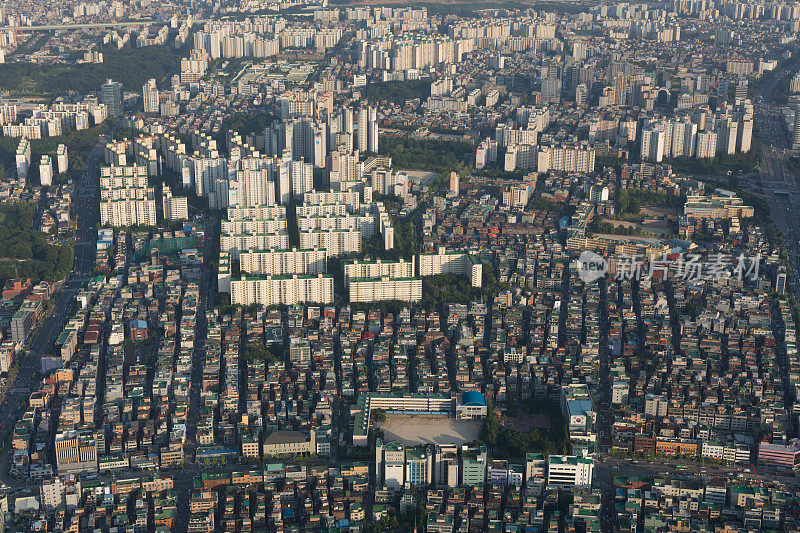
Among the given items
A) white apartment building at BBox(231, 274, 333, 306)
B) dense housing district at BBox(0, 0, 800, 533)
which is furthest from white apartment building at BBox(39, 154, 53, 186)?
white apartment building at BBox(231, 274, 333, 306)

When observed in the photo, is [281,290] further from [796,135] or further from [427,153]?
[796,135]

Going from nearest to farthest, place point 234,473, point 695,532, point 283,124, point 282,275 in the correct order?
point 695,532 → point 234,473 → point 282,275 → point 283,124

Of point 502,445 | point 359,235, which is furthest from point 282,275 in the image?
point 502,445

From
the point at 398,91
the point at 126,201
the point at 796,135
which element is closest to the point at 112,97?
the point at 398,91

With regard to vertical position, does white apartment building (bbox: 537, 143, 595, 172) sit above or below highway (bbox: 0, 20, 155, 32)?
below

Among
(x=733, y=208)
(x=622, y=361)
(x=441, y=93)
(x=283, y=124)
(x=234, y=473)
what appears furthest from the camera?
(x=441, y=93)

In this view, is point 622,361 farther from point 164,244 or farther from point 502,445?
point 164,244

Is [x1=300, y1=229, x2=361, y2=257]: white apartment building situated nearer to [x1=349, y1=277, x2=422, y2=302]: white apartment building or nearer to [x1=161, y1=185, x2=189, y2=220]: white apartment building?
[x1=349, y1=277, x2=422, y2=302]: white apartment building
